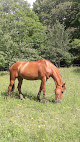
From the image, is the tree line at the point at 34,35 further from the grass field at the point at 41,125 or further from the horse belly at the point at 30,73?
the grass field at the point at 41,125

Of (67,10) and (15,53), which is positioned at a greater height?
(67,10)

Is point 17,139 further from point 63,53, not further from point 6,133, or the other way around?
point 63,53

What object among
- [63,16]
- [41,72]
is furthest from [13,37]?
[63,16]

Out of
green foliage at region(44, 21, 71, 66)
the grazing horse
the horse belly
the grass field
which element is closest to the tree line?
green foliage at region(44, 21, 71, 66)

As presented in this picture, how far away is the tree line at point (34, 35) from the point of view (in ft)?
57.2

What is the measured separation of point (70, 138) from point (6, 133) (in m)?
1.61

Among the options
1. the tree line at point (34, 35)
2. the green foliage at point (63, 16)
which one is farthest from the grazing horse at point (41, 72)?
the green foliage at point (63, 16)

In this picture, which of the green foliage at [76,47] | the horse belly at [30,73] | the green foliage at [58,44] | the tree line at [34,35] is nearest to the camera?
the horse belly at [30,73]

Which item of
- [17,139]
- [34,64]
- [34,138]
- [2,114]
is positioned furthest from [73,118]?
[34,64]

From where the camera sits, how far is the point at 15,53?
18.3 metres

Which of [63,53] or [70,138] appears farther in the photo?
[63,53]

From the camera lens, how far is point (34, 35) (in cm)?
2323

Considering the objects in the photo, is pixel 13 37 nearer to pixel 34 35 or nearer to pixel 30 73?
pixel 34 35

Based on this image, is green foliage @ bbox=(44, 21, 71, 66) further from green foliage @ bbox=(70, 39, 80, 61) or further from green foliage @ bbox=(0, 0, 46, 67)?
green foliage @ bbox=(0, 0, 46, 67)
